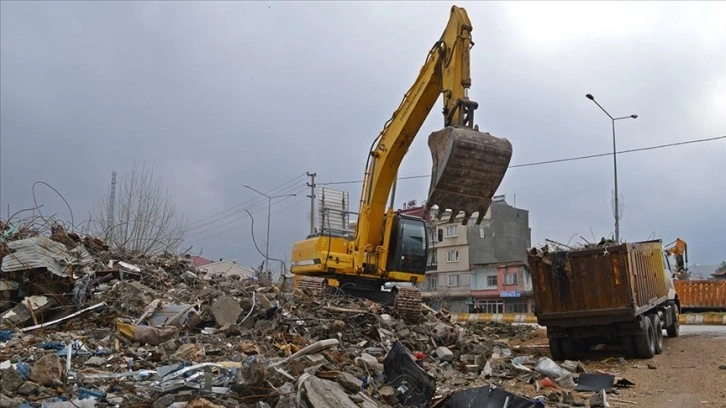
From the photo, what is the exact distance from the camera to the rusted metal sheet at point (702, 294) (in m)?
25.6

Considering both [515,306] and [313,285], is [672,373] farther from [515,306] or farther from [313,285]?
[515,306]

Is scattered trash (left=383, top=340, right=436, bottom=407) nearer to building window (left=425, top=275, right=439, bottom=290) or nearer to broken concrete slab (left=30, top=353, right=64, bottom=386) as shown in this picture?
broken concrete slab (left=30, top=353, right=64, bottom=386)

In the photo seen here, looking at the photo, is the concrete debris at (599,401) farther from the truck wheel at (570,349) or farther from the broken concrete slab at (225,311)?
the broken concrete slab at (225,311)

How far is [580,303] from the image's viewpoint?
1062cm

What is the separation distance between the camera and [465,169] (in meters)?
7.58

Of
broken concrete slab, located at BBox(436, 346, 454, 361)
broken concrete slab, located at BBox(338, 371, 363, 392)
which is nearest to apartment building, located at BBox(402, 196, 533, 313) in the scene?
broken concrete slab, located at BBox(436, 346, 454, 361)

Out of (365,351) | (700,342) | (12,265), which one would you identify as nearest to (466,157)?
(365,351)

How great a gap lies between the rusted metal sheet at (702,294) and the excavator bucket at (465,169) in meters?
21.1

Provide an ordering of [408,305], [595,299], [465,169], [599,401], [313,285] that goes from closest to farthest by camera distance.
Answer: [599,401] < [465,169] < [595,299] < [313,285] < [408,305]

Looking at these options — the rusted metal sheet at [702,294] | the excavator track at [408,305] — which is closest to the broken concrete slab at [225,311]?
the excavator track at [408,305]

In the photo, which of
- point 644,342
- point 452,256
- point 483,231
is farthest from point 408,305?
point 483,231

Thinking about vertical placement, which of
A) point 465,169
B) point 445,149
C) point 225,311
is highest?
point 445,149

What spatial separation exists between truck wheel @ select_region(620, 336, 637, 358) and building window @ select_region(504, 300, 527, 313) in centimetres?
3710

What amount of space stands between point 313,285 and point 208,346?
3673 mm
